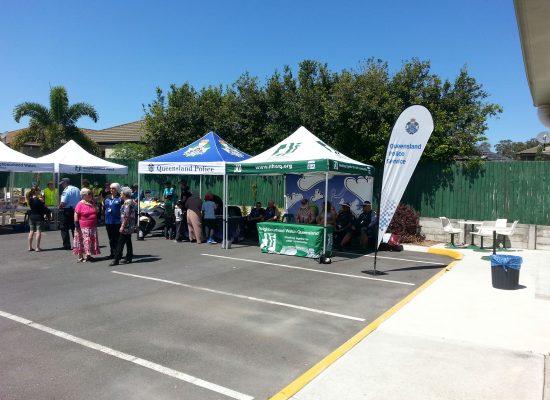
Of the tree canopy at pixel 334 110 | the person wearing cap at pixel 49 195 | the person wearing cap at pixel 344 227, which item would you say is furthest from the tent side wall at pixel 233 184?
the person wearing cap at pixel 344 227

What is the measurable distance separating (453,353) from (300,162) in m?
7.14

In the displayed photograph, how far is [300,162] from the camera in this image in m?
11.5

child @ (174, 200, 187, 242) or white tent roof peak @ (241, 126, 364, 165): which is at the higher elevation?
white tent roof peak @ (241, 126, 364, 165)

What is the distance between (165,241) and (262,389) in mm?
10677

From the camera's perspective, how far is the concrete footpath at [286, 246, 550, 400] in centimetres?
410

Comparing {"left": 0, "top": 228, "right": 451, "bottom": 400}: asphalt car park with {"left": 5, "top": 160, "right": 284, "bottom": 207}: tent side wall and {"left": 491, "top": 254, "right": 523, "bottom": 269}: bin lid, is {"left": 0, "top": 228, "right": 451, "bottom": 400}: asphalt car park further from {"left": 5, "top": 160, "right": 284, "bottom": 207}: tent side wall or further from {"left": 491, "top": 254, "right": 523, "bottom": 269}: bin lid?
{"left": 5, "top": 160, "right": 284, "bottom": 207}: tent side wall

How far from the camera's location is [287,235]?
11.9 metres

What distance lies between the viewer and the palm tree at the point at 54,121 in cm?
2900

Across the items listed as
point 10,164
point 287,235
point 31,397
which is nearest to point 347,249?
point 287,235

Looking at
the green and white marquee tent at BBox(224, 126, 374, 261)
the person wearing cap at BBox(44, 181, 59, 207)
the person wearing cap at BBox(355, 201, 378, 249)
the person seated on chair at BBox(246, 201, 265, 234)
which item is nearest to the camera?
the green and white marquee tent at BBox(224, 126, 374, 261)

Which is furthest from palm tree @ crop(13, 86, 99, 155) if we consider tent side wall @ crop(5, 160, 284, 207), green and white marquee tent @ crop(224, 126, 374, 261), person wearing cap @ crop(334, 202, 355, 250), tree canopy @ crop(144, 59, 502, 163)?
person wearing cap @ crop(334, 202, 355, 250)

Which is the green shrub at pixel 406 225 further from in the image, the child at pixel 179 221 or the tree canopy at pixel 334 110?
the child at pixel 179 221

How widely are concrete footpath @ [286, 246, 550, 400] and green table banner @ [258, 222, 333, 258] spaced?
3752 millimetres

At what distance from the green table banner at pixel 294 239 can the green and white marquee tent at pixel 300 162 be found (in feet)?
1.13
